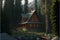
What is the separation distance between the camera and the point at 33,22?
27.3 feet

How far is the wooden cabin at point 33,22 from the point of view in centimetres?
829

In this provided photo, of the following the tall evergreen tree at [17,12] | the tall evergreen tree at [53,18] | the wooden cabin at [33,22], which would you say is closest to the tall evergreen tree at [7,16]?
the tall evergreen tree at [17,12]

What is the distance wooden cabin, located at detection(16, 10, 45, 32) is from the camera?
8.29m

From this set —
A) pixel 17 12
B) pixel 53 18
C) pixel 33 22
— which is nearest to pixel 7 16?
pixel 17 12

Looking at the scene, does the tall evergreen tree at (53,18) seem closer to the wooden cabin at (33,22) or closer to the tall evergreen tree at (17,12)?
the wooden cabin at (33,22)

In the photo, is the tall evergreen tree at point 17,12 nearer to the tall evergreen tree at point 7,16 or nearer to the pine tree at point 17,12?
the pine tree at point 17,12

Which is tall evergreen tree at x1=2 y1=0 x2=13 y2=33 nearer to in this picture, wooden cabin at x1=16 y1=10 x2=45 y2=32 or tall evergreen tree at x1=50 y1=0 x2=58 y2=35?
wooden cabin at x1=16 y1=10 x2=45 y2=32

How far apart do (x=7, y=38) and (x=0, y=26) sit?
49 cm

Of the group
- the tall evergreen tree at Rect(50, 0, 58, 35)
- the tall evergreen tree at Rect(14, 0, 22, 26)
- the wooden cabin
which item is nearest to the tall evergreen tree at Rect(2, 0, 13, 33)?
the tall evergreen tree at Rect(14, 0, 22, 26)

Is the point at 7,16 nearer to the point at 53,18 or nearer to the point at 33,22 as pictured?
the point at 33,22

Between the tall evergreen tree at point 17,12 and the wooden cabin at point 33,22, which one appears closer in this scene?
the wooden cabin at point 33,22

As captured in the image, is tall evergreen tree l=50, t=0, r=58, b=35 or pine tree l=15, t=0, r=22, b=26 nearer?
tall evergreen tree l=50, t=0, r=58, b=35

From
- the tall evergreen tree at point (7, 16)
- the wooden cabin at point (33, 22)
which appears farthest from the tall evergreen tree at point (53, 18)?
the tall evergreen tree at point (7, 16)

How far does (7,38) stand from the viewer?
8.47 m
